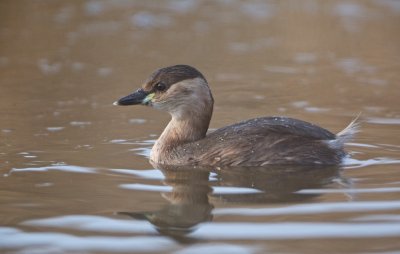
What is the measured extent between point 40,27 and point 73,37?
1.04m

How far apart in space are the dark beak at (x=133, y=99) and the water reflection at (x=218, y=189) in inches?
27.4

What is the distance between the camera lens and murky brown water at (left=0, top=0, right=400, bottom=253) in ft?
18.3

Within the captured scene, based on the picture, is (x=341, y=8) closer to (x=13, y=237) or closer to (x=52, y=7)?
(x=52, y=7)

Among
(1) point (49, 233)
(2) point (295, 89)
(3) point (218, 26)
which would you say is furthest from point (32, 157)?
(3) point (218, 26)

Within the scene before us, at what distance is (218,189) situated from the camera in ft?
22.3

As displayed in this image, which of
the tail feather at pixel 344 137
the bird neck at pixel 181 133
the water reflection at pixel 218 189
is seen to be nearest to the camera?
the water reflection at pixel 218 189

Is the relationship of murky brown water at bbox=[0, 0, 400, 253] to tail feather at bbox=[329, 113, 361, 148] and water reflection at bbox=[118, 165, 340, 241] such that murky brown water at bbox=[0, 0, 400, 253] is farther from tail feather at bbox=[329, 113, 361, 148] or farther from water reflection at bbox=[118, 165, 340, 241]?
tail feather at bbox=[329, 113, 361, 148]

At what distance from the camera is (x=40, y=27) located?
596 inches

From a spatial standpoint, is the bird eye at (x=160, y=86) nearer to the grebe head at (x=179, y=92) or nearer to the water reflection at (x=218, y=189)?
the grebe head at (x=179, y=92)

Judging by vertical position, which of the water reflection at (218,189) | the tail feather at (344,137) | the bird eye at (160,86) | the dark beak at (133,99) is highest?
the bird eye at (160,86)

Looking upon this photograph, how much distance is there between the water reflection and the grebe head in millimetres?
691

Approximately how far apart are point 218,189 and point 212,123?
2737 millimetres

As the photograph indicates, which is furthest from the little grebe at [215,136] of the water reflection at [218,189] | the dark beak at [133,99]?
the water reflection at [218,189]

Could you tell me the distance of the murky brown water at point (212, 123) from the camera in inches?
219
